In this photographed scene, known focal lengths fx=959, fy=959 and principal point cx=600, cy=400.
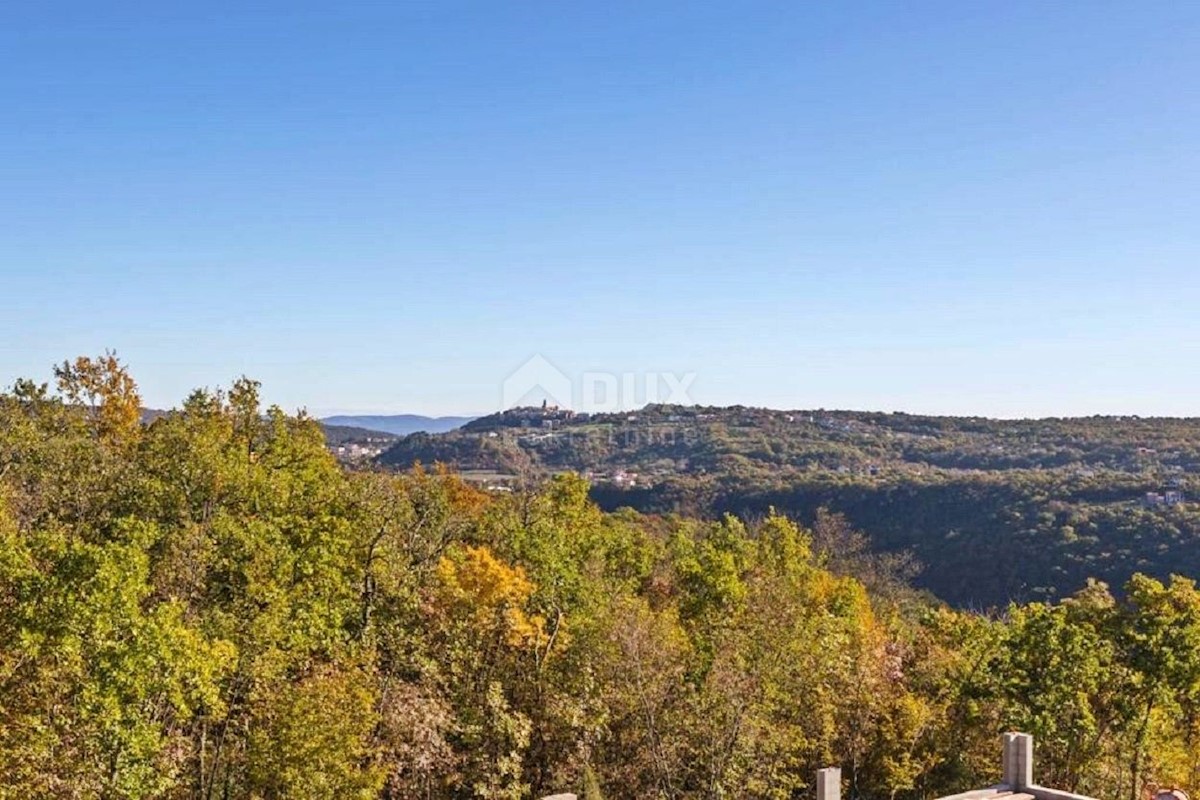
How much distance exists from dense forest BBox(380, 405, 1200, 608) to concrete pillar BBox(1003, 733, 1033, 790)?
38000mm

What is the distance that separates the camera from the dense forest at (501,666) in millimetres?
15344

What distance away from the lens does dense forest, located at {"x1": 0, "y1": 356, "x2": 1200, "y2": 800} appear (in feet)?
50.3

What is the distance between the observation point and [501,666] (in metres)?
21.1

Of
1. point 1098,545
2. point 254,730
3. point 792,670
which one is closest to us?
point 254,730

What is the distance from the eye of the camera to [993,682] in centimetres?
2009

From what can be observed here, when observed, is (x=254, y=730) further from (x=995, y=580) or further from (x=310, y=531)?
(x=995, y=580)

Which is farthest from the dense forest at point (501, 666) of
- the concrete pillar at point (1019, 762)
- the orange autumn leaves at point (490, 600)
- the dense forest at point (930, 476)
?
the dense forest at point (930, 476)

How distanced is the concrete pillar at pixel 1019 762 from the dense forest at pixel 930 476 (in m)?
38.0

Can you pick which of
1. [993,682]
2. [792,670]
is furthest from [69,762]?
[993,682]

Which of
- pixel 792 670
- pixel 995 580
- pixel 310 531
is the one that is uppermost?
pixel 310 531

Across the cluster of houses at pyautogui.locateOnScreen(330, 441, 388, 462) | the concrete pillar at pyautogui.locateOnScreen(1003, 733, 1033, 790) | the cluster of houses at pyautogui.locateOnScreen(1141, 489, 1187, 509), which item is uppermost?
the cluster of houses at pyautogui.locateOnScreen(330, 441, 388, 462)

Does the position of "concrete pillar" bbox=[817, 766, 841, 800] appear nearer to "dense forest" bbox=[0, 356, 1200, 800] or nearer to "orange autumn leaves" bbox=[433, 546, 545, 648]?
"dense forest" bbox=[0, 356, 1200, 800]

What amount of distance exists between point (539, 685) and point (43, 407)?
20.2 meters

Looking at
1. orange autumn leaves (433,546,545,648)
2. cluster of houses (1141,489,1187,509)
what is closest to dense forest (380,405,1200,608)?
cluster of houses (1141,489,1187,509)
